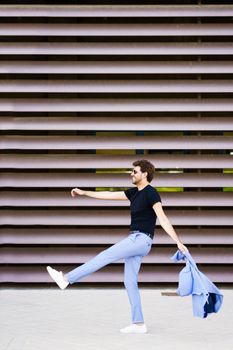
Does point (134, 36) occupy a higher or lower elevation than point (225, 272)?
higher

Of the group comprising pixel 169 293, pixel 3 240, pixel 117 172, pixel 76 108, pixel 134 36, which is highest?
pixel 134 36

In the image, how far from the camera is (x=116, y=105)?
36.4 ft

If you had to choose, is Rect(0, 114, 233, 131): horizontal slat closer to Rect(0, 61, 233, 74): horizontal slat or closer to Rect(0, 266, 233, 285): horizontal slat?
→ Rect(0, 61, 233, 74): horizontal slat

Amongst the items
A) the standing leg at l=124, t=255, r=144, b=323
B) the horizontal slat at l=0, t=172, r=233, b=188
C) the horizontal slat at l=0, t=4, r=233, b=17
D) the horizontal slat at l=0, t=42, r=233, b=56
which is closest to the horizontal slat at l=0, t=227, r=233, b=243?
the horizontal slat at l=0, t=172, r=233, b=188

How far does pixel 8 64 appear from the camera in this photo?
11.0m

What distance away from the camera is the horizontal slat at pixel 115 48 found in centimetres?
1104

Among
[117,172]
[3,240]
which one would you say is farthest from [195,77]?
[3,240]

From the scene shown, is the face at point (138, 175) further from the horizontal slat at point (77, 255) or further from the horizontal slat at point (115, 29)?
the horizontal slat at point (115, 29)

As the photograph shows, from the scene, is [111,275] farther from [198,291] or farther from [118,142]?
[198,291]

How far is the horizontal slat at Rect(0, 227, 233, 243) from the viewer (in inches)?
437

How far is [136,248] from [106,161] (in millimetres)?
3446

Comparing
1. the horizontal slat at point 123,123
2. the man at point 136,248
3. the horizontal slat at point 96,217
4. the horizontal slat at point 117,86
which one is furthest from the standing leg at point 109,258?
the horizontal slat at point 117,86

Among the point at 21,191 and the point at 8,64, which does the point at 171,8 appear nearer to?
the point at 8,64

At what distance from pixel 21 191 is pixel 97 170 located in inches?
45.2
